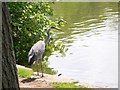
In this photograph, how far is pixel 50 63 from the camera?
14891 mm

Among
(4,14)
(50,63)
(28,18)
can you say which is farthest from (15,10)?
(4,14)

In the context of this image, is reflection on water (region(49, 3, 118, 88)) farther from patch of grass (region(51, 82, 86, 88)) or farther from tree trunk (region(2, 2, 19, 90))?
tree trunk (region(2, 2, 19, 90))

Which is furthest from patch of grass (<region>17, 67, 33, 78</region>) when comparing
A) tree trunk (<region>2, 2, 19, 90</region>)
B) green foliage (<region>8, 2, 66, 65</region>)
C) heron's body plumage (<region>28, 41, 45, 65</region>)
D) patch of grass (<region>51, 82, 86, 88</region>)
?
tree trunk (<region>2, 2, 19, 90</region>)

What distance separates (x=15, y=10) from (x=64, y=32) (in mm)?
6467

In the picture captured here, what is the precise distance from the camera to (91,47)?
16.7 metres

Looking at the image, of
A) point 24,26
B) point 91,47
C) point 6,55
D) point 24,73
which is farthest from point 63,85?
point 91,47

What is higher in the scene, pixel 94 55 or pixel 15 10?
pixel 15 10

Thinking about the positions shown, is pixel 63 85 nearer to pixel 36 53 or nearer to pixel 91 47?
pixel 36 53

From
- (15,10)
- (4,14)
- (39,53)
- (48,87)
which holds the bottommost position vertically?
(48,87)

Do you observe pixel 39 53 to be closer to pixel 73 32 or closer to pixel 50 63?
pixel 50 63

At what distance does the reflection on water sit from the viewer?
12.7 meters

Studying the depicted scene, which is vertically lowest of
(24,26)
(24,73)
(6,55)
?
(24,73)

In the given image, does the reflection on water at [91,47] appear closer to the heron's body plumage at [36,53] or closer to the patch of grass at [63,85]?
the patch of grass at [63,85]

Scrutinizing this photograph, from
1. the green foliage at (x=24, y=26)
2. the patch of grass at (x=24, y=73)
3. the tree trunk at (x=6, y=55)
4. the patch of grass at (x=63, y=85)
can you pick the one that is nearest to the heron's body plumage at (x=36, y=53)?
the patch of grass at (x=24, y=73)
